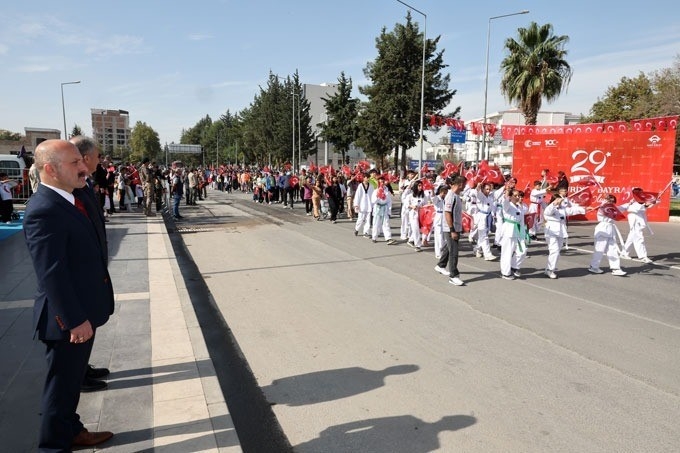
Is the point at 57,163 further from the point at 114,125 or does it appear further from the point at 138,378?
the point at 114,125

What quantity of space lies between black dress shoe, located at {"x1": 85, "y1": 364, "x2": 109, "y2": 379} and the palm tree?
2607cm

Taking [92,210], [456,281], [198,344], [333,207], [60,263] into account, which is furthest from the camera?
[333,207]

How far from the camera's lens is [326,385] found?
4125 mm

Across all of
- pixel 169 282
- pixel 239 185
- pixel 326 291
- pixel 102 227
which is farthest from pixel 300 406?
pixel 239 185

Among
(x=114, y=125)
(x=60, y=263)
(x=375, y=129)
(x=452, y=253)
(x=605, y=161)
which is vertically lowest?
(x=452, y=253)

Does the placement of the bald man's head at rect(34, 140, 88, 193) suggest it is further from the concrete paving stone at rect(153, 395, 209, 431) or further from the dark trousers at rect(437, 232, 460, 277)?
the dark trousers at rect(437, 232, 460, 277)

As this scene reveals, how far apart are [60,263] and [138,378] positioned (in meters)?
1.77

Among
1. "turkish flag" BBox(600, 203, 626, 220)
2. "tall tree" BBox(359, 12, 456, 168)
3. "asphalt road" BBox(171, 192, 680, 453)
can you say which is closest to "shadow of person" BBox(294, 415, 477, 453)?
"asphalt road" BBox(171, 192, 680, 453)

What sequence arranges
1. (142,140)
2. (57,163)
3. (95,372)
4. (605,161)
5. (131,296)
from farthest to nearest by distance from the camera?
1. (142,140)
2. (605,161)
3. (131,296)
4. (95,372)
5. (57,163)

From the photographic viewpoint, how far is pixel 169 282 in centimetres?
732

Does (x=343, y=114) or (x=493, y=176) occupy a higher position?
(x=343, y=114)

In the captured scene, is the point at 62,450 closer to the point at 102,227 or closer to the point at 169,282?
the point at 102,227

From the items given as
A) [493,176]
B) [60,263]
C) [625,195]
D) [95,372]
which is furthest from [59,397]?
[625,195]

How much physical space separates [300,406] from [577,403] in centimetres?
229
